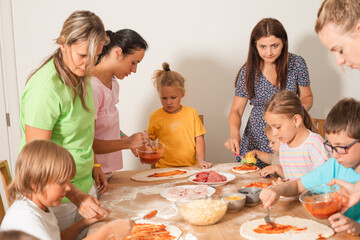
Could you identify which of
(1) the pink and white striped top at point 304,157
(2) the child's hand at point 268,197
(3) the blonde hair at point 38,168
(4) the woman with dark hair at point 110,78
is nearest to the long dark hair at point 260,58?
(1) the pink and white striped top at point 304,157

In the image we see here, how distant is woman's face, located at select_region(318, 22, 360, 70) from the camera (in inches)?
49.9

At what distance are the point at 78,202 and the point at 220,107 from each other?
2.27 m

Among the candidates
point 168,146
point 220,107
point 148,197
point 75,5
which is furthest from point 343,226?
point 75,5

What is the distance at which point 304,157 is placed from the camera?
2111 mm

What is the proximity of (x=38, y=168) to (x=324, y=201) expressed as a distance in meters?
1.06

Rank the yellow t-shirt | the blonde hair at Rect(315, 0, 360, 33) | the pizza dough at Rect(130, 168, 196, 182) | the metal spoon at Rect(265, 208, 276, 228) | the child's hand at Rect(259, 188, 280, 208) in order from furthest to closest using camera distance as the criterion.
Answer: the yellow t-shirt
the pizza dough at Rect(130, 168, 196, 182)
the child's hand at Rect(259, 188, 280, 208)
the metal spoon at Rect(265, 208, 276, 228)
the blonde hair at Rect(315, 0, 360, 33)

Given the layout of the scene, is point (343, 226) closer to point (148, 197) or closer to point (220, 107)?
point (148, 197)

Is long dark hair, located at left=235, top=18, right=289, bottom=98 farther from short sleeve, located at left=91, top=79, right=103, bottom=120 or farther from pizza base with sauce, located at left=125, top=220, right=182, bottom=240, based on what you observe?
pizza base with sauce, located at left=125, top=220, right=182, bottom=240

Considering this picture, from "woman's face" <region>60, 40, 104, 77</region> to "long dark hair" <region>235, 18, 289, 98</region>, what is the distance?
1488 millimetres

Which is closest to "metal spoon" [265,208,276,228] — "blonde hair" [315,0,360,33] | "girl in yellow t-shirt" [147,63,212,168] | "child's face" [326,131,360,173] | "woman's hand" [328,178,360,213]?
"woman's hand" [328,178,360,213]

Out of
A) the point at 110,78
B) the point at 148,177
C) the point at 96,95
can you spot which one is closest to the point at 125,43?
the point at 110,78

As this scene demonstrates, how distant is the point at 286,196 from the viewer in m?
1.73

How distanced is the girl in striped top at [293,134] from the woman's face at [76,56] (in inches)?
43.8

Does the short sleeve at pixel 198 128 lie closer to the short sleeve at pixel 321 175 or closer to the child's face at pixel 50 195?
the short sleeve at pixel 321 175
